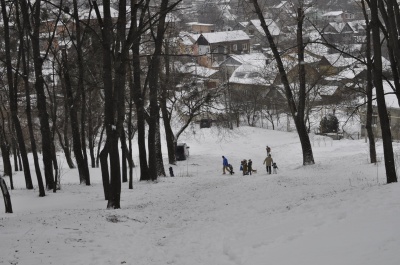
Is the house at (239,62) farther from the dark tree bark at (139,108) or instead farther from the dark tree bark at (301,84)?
the dark tree bark at (139,108)

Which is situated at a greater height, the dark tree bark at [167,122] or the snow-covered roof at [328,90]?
the snow-covered roof at [328,90]

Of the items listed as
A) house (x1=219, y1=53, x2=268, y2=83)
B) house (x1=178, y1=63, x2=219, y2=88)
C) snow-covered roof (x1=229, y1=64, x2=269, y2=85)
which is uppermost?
house (x1=219, y1=53, x2=268, y2=83)

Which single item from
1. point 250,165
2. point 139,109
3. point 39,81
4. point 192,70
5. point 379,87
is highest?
point 192,70

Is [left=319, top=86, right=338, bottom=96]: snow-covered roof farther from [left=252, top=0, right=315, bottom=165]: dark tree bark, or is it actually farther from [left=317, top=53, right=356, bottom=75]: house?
[left=252, top=0, right=315, bottom=165]: dark tree bark

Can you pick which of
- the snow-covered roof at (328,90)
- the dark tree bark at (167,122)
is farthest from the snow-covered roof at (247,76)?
the dark tree bark at (167,122)

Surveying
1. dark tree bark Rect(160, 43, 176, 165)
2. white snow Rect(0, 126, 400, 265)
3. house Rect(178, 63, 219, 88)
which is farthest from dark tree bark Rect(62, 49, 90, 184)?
house Rect(178, 63, 219, 88)

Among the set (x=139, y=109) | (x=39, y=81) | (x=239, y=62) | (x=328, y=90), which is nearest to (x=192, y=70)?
(x=139, y=109)

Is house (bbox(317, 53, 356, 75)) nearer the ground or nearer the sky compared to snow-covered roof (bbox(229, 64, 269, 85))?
nearer the ground

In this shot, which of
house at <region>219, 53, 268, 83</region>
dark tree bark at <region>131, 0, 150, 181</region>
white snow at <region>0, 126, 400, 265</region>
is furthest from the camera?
house at <region>219, 53, 268, 83</region>

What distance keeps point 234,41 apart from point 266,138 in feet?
142

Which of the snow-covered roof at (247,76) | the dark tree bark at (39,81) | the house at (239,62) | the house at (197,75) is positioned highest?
the house at (239,62)

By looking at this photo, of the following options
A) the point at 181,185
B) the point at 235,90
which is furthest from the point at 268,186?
the point at 235,90

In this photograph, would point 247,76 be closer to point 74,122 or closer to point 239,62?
point 239,62

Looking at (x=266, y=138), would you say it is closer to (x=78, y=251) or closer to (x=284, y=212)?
(x=284, y=212)
